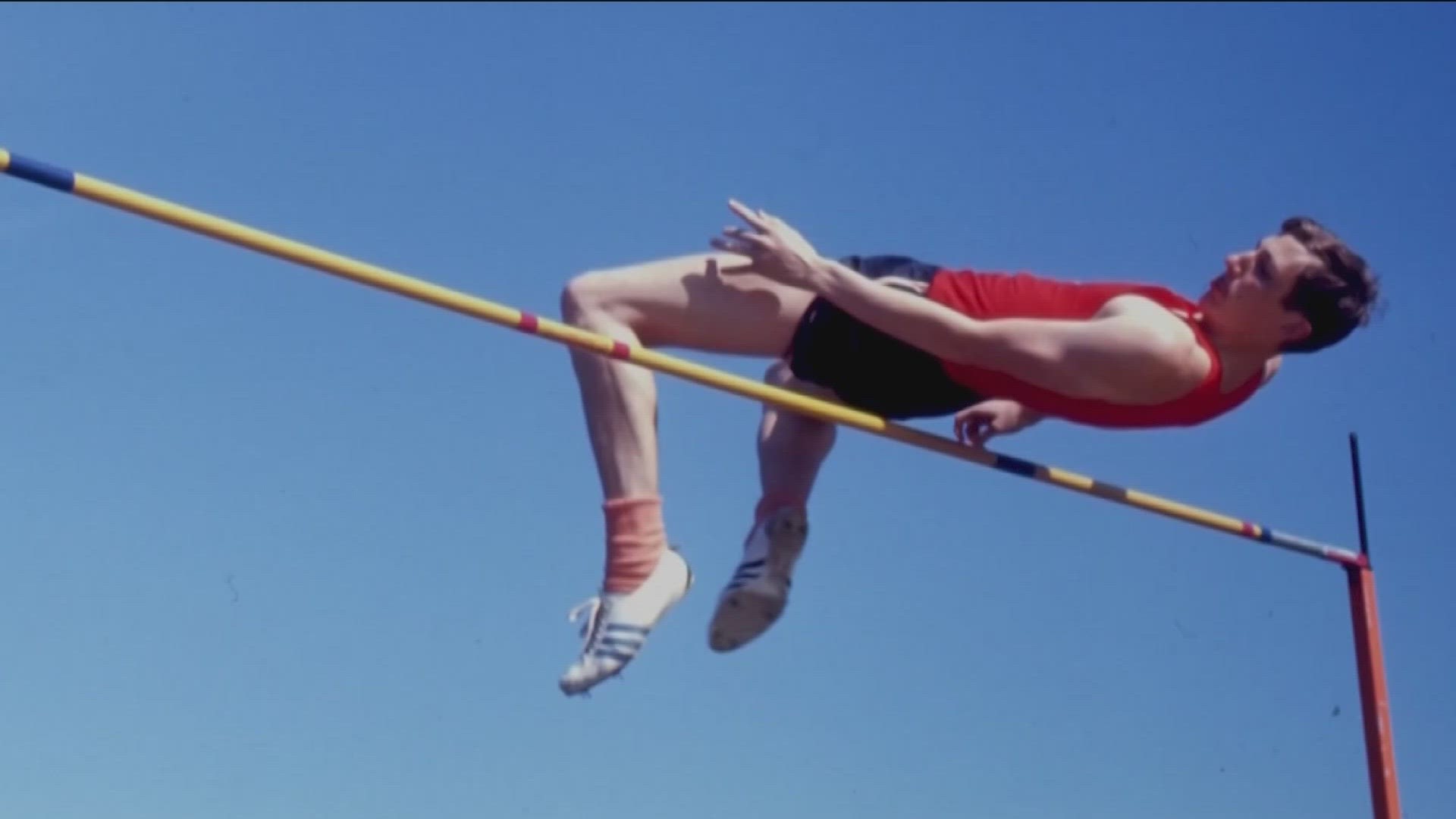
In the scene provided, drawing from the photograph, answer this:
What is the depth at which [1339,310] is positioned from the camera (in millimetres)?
4852

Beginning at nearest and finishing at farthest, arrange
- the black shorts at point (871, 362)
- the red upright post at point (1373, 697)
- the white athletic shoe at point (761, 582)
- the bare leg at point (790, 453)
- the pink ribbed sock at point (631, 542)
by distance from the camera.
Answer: the pink ribbed sock at point (631, 542)
the black shorts at point (871, 362)
the white athletic shoe at point (761, 582)
the bare leg at point (790, 453)
the red upright post at point (1373, 697)

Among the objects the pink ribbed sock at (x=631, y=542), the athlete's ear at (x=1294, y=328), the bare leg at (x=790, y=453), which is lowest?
the pink ribbed sock at (x=631, y=542)

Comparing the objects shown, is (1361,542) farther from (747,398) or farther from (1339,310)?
(747,398)

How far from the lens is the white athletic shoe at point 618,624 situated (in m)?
4.71

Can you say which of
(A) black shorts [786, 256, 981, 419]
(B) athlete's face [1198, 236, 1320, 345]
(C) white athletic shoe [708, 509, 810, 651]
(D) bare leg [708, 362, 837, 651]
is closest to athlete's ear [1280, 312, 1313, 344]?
(B) athlete's face [1198, 236, 1320, 345]

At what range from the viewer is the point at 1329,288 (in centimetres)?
482

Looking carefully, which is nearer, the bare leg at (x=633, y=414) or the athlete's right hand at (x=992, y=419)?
the bare leg at (x=633, y=414)

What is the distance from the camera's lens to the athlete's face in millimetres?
4828

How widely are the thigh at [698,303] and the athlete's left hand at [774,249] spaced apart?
188mm

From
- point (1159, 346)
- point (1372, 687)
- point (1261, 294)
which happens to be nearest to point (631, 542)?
point (1159, 346)

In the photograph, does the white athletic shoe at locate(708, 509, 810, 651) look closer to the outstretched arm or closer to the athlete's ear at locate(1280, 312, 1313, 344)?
the outstretched arm

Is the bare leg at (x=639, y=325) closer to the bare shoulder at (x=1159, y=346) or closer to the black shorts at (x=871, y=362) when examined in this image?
the black shorts at (x=871, y=362)

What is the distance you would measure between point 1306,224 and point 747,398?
1.38 m

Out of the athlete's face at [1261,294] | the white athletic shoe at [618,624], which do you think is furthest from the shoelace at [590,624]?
the athlete's face at [1261,294]
